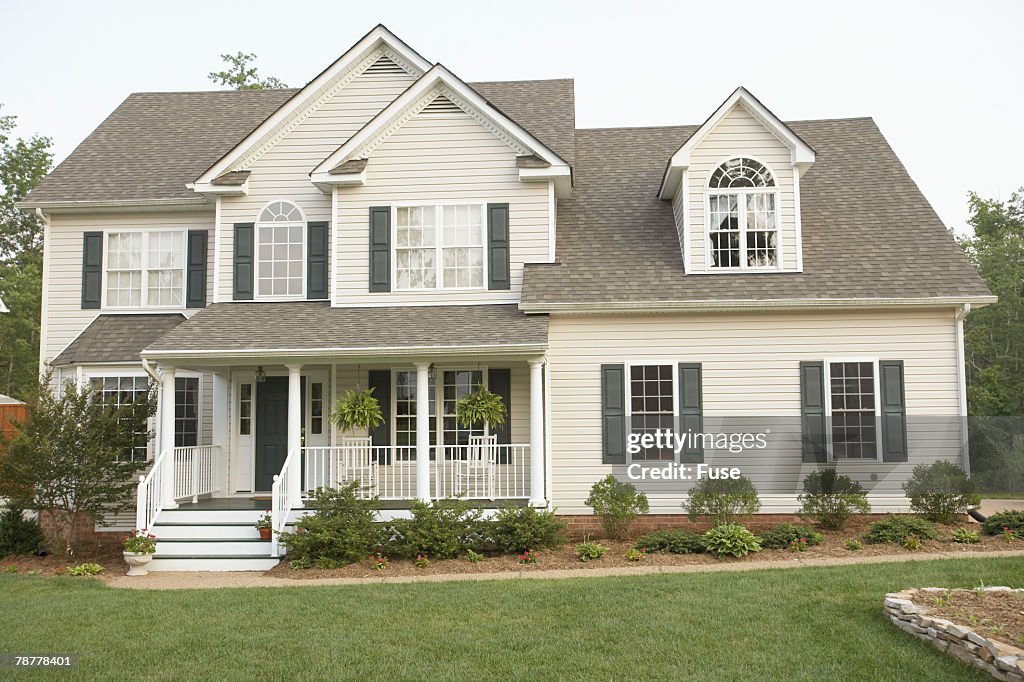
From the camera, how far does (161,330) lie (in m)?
16.3

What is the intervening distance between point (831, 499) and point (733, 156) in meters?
6.14

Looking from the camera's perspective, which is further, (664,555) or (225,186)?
(225,186)

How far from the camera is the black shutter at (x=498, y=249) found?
601 inches

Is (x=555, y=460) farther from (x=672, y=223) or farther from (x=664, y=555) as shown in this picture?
(x=672, y=223)

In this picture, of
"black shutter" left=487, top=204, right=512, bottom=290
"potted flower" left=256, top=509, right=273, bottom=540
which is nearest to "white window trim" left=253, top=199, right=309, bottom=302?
"black shutter" left=487, top=204, right=512, bottom=290

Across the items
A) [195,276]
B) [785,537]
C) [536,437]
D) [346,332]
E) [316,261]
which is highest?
[316,261]

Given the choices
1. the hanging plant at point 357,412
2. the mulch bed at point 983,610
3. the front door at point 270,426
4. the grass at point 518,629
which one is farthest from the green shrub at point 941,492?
the front door at point 270,426

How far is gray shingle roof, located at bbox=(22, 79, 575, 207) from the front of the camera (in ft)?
54.7

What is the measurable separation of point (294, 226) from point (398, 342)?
13.0 ft

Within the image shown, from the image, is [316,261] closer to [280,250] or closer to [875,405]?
[280,250]

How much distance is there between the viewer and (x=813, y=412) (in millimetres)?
14383

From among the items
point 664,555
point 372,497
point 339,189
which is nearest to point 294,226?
point 339,189

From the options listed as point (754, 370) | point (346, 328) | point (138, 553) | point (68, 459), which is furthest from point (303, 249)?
point (754, 370)

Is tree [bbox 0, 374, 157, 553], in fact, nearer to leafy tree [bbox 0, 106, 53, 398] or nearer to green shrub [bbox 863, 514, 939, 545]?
green shrub [bbox 863, 514, 939, 545]
